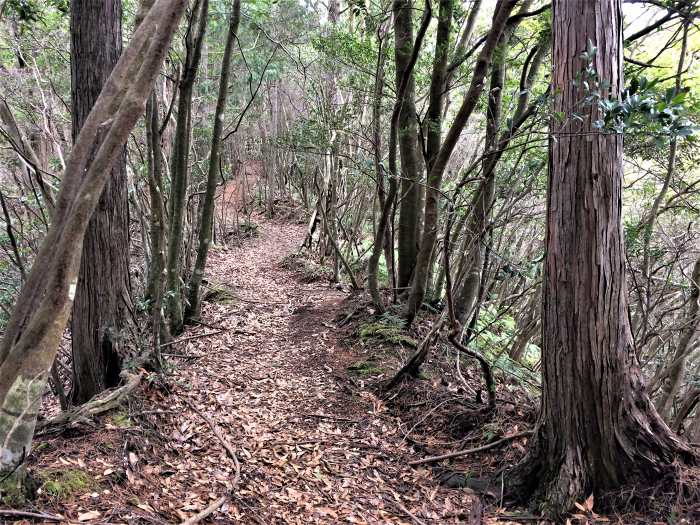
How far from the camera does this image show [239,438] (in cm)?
434

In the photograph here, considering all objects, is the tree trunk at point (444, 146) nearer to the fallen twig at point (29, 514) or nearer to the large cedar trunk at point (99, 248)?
the large cedar trunk at point (99, 248)

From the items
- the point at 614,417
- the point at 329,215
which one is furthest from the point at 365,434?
the point at 329,215

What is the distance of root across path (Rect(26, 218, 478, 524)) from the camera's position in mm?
2928

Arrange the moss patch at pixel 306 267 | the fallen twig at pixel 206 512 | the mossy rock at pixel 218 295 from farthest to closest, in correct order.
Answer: the moss patch at pixel 306 267 → the mossy rock at pixel 218 295 → the fallen twig at pixel 206 512

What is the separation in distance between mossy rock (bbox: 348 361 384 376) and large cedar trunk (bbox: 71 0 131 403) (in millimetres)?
2938

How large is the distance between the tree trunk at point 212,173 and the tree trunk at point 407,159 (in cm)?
248

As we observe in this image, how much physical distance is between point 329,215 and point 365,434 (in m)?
7.86

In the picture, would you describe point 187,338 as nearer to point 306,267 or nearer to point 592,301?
point 592,301

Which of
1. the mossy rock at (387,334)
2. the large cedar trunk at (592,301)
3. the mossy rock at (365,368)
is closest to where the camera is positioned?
the large cedar trunk at (592,301)

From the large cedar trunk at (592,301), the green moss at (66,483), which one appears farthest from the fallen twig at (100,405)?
the large cedar trunk at (592,301)

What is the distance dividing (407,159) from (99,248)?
4991 mm

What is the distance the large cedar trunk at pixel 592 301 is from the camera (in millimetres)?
3074

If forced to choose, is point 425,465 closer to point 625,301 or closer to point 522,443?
point 522,443

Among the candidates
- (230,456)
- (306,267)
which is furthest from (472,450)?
(306,267)
